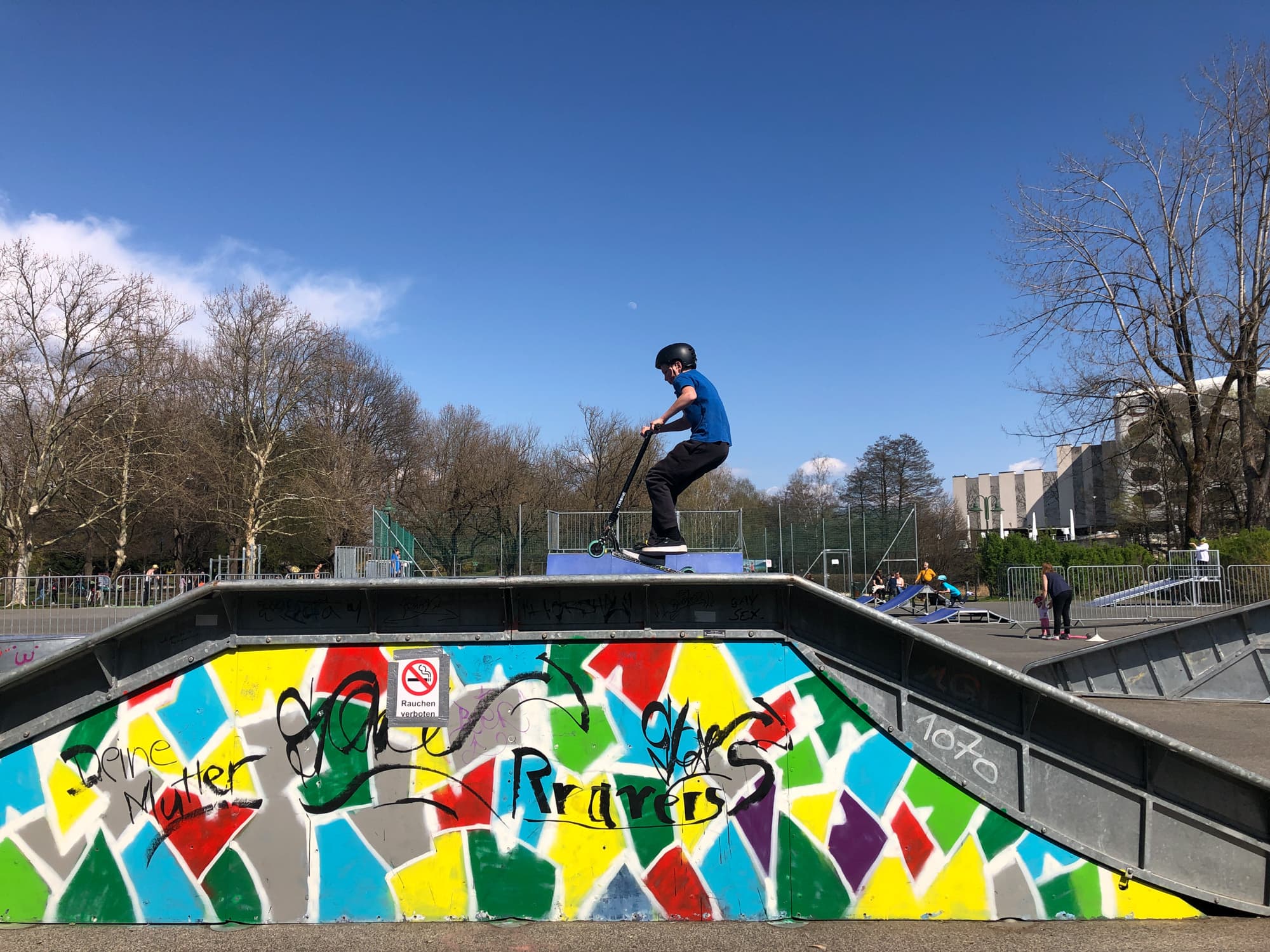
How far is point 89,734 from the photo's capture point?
450 cm

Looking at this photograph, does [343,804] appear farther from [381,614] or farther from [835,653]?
[835,653]

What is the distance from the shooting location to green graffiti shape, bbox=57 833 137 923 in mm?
4398

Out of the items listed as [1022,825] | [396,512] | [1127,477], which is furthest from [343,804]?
[1127,477]

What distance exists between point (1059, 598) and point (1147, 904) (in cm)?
1670

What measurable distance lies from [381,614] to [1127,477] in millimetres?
71176

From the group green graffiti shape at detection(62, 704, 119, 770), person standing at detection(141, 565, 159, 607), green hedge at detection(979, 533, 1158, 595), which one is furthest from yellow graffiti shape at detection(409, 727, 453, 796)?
green hedge at detection(979, 533, 1158, 595)

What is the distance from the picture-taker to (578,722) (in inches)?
178

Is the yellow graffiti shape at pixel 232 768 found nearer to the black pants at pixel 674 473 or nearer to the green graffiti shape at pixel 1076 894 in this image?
the black pants at pixel 674 473

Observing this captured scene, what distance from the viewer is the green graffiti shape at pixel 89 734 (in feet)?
14.7

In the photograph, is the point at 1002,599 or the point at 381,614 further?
the point at 1002,599

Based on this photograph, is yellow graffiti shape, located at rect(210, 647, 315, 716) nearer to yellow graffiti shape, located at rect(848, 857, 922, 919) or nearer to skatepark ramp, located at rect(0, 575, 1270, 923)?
skatepark ramp, located at rect(0, 575, 1270, 923)

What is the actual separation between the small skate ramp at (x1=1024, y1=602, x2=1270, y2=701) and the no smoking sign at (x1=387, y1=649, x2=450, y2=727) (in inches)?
333

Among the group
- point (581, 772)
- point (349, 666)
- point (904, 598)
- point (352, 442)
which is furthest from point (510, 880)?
point (352, 442)

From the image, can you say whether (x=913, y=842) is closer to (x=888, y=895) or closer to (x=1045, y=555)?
(x=888, y=895)
